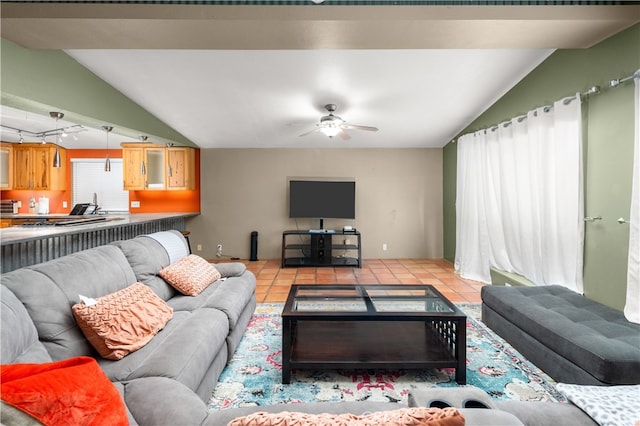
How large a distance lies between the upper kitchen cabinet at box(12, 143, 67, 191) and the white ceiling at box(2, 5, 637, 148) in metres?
0.55

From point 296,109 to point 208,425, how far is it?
154 inches

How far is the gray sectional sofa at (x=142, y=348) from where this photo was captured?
1.25 meters

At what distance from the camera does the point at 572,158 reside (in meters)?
2.86

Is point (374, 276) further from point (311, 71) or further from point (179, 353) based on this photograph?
point (179, 353)

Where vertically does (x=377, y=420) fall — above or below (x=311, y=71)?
below

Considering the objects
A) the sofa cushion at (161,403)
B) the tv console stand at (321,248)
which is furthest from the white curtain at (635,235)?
the tv console stand at (321,248)

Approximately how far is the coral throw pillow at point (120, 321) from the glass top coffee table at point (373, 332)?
0.82 m

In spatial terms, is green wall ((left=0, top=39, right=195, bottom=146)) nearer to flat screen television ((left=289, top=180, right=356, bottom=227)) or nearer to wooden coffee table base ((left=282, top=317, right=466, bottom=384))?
wooden coffee table base ((left=282, top=317, right=466, bottom=384))

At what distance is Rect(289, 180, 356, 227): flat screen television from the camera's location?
5.98m

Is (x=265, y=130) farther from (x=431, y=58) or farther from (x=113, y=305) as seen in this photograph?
(x=113, y=305)

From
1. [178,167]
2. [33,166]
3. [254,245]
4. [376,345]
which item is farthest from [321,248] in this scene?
[33,166]

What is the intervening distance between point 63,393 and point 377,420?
900 millimetres

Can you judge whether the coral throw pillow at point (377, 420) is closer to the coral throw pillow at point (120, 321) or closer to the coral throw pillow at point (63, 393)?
the coral throw pillow at point (63, 393)

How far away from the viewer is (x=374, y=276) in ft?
16.2
